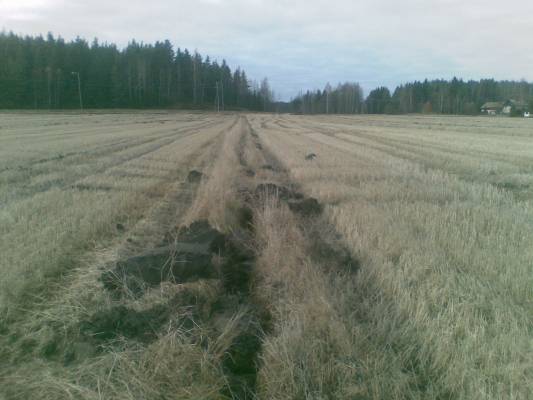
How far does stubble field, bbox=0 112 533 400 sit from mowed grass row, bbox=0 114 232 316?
0.13ft

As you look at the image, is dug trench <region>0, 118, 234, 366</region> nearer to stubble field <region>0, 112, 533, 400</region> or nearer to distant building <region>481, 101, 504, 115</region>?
stubble field <region>0, 112, 533, 400</region>

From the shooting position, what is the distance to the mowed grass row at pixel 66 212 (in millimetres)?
4988

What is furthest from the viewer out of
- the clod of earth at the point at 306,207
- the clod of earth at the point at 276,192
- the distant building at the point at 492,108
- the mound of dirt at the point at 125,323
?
the distant building at the point at 492,108

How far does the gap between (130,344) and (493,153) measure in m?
19.2

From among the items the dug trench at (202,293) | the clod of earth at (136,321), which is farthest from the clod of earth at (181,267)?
the clod of earth at (136,321)

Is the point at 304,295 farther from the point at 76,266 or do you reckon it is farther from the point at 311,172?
the point at 311,172

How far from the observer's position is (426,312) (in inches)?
152

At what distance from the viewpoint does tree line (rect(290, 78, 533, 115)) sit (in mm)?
120500

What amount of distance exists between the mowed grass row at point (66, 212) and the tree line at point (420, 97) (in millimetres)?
115012

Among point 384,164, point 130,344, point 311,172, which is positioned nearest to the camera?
point 130,344

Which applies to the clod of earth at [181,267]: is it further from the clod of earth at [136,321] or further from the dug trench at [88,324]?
the clod of earth at [136,321]

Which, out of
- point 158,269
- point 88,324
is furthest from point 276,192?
point 88,324

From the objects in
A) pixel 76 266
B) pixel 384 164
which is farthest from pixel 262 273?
pixel 384 164

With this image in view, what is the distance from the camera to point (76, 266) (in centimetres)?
551
